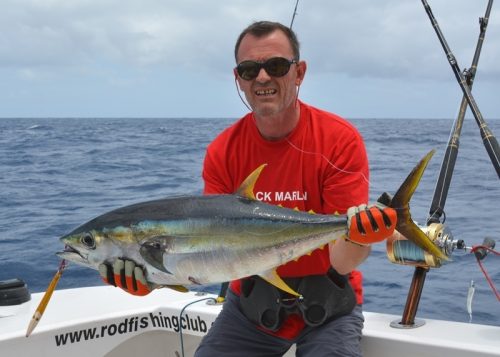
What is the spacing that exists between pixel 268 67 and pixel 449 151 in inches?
55.6

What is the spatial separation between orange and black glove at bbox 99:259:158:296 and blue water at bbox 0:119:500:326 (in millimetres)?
4013

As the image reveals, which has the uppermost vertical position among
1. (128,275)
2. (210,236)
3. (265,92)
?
(265,92)

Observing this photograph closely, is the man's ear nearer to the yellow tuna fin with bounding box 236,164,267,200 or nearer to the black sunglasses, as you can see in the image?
the black sunglasses

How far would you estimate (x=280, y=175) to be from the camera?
3.11 m

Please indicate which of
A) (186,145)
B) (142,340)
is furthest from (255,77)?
(186,145)

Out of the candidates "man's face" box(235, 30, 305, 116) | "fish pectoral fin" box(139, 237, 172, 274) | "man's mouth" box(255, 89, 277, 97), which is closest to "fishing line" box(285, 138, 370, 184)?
"man's face" box(235, 30, 305, 116)

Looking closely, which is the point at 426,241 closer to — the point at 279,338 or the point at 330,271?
the point at 330,271

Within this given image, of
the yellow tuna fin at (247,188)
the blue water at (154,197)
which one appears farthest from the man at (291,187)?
the blue water at (154,197)

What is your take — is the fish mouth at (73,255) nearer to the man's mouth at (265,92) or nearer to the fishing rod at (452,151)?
the man's mouth at (265,92)

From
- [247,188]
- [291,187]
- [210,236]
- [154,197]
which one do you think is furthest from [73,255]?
[154,197]

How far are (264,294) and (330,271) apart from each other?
1.11 feet

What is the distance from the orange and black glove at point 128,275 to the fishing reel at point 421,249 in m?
1.24

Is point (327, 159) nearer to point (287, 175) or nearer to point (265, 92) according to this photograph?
point (287, 175)

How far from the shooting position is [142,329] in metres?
3.95
